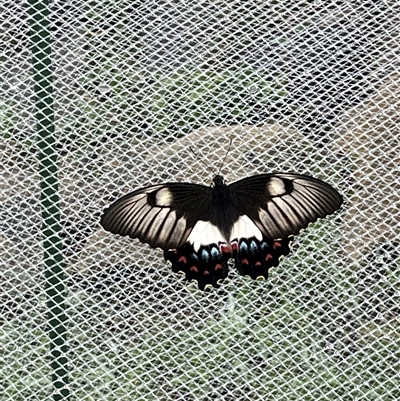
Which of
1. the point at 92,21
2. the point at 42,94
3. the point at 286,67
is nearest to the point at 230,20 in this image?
the point at 286,67

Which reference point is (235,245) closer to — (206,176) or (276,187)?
(276,187)

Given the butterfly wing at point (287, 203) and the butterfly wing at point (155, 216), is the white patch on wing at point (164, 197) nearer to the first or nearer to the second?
the butterfly wing at point (155, 216)

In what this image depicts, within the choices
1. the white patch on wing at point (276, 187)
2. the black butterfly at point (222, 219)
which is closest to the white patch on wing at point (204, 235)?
the black butterfly at point (222, 219)

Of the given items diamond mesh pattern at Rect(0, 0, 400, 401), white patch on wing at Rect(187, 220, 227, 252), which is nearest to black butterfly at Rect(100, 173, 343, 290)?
white patch on wing at Rect(187, 220, 227, 252)

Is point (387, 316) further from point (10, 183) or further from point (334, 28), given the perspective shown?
point (10, 183)

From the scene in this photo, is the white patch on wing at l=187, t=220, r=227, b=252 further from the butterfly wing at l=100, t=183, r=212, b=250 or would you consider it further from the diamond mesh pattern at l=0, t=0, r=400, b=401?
the diamond mesh pattern at l=0, t=0, r=400, b=401

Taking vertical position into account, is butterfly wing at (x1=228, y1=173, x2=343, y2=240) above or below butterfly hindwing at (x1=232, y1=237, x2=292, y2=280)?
above
